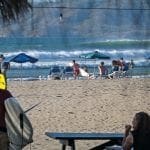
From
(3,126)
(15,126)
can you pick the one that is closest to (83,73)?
(3,126)

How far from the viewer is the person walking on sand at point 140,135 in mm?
4367

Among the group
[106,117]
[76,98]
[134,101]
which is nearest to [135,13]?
[106,117]

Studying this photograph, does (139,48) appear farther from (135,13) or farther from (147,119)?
(147,119)

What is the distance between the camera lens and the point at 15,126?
4.20 m

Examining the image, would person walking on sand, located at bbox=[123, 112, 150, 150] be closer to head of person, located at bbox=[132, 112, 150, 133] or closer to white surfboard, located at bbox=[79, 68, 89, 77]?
head of person, located at bbox=[132, 112, 150, 133]

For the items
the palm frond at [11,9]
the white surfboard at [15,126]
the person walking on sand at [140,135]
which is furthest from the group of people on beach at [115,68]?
the palm frond at [11,9]

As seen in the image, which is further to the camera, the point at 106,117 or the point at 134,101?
the point at 134,101

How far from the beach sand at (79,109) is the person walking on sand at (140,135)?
283 cm

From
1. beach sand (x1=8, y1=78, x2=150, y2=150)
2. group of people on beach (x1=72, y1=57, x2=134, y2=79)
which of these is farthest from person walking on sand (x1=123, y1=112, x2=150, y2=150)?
group of people on beach (x1=72, y1=57, x2=134, y2=79)

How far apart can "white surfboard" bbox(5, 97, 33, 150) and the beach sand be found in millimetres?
2895

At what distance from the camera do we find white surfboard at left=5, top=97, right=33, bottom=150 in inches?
165

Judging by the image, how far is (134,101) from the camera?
12195 mm

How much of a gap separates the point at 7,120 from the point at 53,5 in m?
1.35

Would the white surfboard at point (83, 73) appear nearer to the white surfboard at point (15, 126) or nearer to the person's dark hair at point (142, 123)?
the person's dark hair at point (142, 123)
